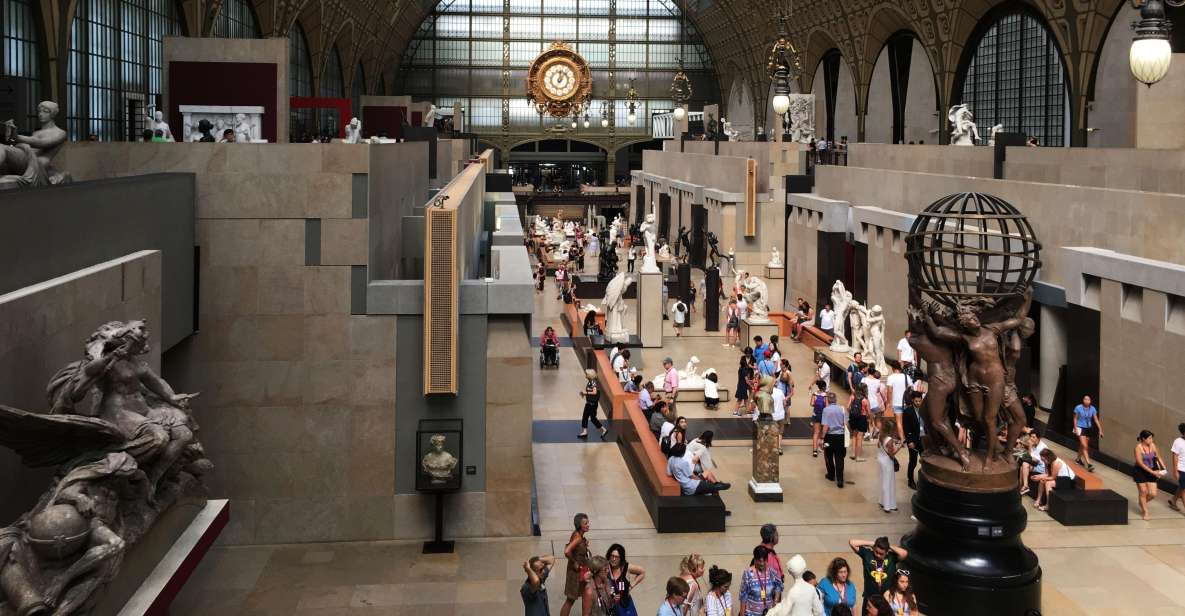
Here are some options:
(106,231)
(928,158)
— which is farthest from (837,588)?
(928,158)

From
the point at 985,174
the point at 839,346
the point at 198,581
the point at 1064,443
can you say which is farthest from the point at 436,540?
the point at 985,174

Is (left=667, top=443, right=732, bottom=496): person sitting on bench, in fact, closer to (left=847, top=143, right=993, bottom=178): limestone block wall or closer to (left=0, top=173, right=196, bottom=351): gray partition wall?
(left=0, top=173, right=196, bottom=351): gray partition wall

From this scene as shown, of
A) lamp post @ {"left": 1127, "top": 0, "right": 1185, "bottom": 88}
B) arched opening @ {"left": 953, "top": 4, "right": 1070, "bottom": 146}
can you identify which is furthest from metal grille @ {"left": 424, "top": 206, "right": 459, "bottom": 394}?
arched opening @ {"left": 953, "top": 4, "right": 1070, "bottom": 146}

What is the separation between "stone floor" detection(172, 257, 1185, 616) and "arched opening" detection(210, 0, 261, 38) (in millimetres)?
26667

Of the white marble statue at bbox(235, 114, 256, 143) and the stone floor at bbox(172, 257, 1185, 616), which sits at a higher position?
the white marble statue at bbox(235, 114, 256, 143)

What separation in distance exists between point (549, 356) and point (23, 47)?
12.6 meters

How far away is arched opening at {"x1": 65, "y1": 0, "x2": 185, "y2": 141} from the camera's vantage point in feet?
86.5

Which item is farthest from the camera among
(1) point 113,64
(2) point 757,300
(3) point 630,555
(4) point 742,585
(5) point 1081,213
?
(1) point 113,64

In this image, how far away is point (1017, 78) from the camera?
130 feet

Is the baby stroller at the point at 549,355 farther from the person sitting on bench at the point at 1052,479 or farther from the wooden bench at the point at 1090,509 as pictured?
the wooden bench at the point at 1090,509

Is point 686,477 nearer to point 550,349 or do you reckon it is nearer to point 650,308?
point 550,349

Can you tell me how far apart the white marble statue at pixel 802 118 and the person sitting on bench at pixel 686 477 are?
98.7ft

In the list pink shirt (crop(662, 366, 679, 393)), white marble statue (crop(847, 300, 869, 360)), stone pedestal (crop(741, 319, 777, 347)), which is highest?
white marble statue (crop(847, 300, 869, 360))

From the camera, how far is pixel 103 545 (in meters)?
5.91
